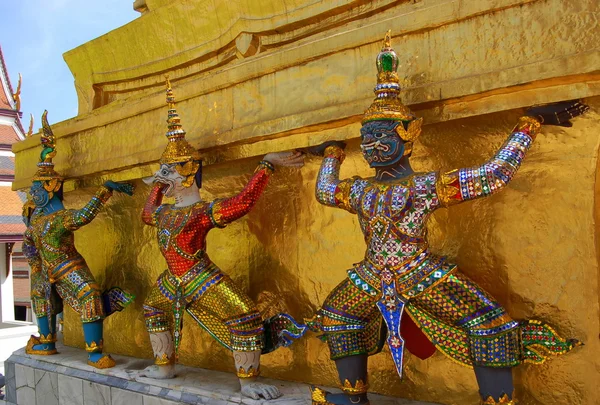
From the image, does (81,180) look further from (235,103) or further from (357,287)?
(357,287)

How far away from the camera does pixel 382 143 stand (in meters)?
2.68

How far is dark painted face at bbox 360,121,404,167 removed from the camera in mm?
2674

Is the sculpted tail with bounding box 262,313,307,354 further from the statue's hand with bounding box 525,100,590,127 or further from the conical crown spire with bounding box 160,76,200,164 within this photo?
the statue's hand with bounding box 525,100,590,127

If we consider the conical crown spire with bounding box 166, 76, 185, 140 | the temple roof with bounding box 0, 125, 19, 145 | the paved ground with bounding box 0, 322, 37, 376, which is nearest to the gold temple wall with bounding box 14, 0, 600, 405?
the conical crown spire with bounding box 166, 76, 185, 140

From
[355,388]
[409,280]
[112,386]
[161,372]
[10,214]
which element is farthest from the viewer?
[10,214]

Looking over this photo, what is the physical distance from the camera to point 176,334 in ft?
11.7

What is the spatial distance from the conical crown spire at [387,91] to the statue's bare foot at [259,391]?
5.32ft

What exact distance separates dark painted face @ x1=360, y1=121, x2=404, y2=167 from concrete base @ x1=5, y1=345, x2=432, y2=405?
4.29 ft

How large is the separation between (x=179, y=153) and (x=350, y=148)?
108 centimetres

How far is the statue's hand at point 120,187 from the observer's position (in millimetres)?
4355

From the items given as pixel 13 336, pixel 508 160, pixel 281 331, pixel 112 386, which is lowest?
pixel 13 336

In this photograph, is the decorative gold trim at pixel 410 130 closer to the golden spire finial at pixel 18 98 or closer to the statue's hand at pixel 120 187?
the statue's hand at pixel 120 187

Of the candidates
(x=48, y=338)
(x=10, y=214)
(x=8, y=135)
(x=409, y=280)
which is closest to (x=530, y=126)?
(x=409, y=280)

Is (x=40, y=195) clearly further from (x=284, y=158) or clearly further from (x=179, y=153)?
(x=284, y=158)
